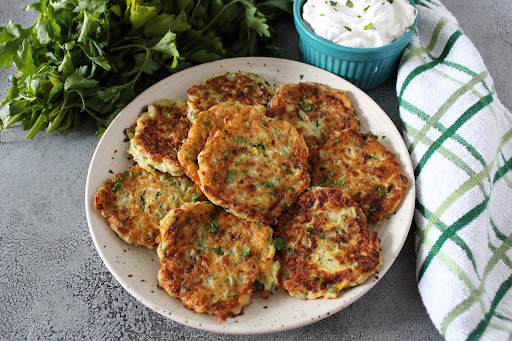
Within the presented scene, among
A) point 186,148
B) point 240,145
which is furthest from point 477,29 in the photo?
point 186,148

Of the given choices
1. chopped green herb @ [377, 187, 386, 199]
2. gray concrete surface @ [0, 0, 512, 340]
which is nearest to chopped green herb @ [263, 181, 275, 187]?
chopped green herb @ [377, 187, 386, 199]

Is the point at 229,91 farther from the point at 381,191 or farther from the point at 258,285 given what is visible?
the point at 258,285

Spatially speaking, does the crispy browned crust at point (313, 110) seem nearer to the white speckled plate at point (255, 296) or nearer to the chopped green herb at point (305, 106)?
the chopped green herb at point (305, 106)

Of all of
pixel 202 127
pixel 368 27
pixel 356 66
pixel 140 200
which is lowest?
pixel 140 200

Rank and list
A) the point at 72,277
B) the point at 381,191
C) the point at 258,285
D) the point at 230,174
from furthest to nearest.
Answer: the point at 72,277, the point at 381,191, the point at 230,174, the point at 258,285

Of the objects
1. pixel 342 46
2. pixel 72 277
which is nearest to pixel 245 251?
pixel 72 277

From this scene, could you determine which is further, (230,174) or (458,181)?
(458,181)

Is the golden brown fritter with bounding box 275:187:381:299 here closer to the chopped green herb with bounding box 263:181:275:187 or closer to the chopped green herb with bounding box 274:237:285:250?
the chopped green herb with bounding box 274:237:285:250

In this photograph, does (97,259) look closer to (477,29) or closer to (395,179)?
(395,179)
